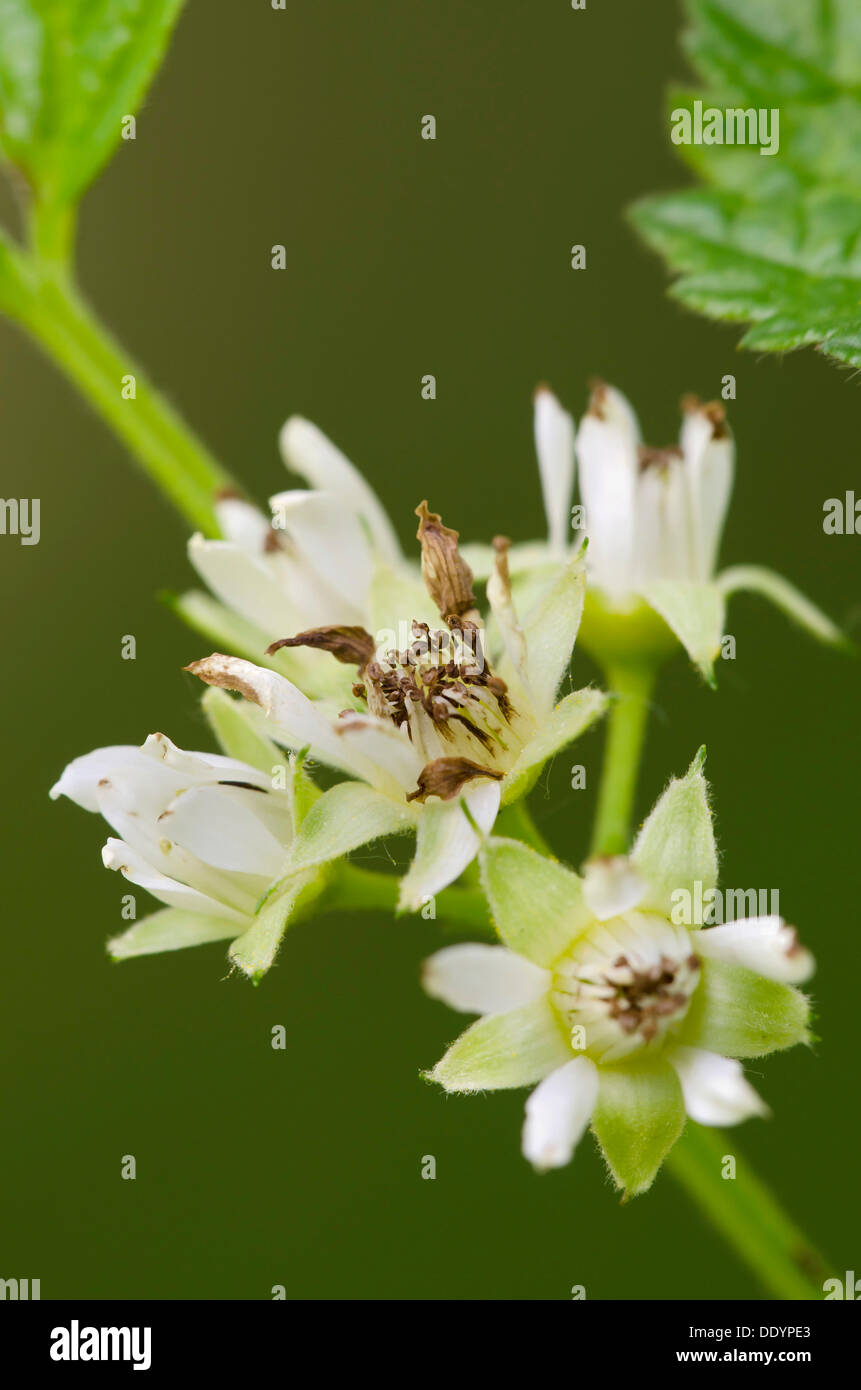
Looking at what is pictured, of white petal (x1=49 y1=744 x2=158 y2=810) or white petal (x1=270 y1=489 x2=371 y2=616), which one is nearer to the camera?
white petal (x1=49 y1=744 x2=158 y2=810)

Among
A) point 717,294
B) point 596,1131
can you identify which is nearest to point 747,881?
point 717,294

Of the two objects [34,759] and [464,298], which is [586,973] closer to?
[34,759]

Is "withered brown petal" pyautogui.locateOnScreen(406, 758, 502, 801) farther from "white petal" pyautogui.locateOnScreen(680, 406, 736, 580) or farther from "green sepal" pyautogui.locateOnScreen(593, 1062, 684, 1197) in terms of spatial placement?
"white petal" pyautogui.locateOnScreen(680, 406, 736, 580)

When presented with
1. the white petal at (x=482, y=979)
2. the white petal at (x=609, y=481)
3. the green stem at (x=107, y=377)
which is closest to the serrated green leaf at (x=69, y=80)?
the green stem at (x=107, y=377)

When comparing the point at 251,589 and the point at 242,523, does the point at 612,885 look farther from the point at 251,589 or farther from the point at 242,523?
the point at 242,523

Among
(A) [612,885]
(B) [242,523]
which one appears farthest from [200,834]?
(B) [242,523]

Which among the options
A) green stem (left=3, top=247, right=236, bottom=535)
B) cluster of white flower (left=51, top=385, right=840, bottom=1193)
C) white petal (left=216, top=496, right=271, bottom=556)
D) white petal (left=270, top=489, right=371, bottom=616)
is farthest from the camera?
green stem (left=3, top=247, right=236, bottom=535)
